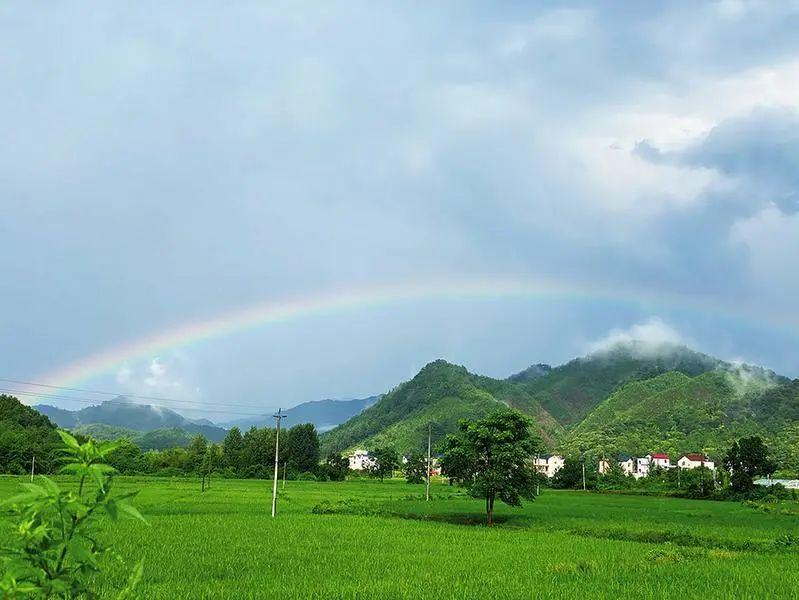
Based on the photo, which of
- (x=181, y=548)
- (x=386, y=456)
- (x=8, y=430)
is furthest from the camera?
(x=386, y=456)

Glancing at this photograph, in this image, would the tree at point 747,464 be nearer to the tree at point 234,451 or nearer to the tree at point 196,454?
the tree at point 234,451

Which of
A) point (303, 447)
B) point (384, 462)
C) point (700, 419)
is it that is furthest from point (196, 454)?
point (700, 419)

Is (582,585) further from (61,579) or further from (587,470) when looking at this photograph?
(587,470)

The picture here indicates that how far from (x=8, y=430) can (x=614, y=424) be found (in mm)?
124849

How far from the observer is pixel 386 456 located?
106 metres

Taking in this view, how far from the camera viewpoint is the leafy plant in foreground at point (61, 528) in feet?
9.41

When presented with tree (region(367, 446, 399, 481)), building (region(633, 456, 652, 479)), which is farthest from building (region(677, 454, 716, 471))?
tree (region(367, 446, 399, 481))

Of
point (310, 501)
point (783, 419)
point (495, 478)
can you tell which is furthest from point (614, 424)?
point (495, 478)

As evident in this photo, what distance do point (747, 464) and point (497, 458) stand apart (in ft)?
164

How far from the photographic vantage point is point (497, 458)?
3600 centimetres

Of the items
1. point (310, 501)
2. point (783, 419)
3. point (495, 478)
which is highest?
point (783, 419)

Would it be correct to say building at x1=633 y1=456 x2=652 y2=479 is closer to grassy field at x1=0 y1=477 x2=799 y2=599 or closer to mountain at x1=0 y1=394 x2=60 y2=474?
grassy field at x1=0 y1=477 x2=799 y2=599

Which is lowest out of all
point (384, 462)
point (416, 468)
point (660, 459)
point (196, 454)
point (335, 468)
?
point (335, 468)

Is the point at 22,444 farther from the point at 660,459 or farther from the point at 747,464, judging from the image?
the point at 660,459
